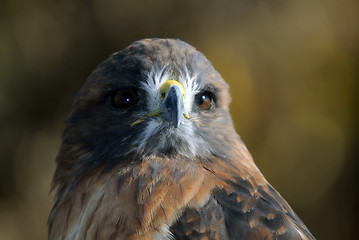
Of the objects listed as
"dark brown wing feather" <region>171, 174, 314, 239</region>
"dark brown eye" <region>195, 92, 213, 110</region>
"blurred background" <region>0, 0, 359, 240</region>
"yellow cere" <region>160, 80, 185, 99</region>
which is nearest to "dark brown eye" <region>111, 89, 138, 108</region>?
"yellow cere" <region>160, 80, 185, 99</region>

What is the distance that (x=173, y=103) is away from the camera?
A: 84.9 inches

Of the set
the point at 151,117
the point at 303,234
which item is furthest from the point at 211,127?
the point at 303,234

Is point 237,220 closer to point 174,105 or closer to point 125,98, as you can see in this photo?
point 174,105

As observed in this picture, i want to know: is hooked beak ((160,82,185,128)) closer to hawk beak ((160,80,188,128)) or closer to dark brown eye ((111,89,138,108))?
hawk beak ((160,80,188,128))

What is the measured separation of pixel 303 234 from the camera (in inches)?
79.4

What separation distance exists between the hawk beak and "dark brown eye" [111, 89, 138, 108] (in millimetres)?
147

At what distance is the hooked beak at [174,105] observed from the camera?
2152mm

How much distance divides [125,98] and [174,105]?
0.98 feet

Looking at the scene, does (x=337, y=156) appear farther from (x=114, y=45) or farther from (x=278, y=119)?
(x=114, y=45)

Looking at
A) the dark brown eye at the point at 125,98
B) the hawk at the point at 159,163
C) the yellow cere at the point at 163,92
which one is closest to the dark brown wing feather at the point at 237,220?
the hawk at the point at 159,163

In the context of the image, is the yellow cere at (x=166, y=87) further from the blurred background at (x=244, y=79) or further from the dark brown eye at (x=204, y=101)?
the blurred background at (x=244, y=79)

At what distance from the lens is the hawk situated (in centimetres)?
196

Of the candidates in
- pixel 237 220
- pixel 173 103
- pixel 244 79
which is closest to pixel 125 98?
pixel 173 103

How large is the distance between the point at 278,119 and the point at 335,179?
941 mm
